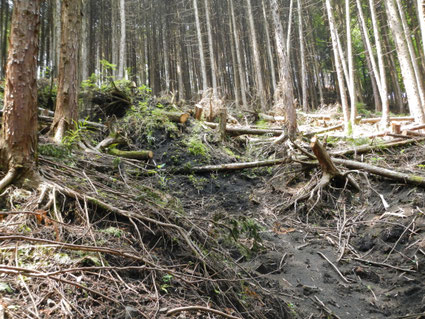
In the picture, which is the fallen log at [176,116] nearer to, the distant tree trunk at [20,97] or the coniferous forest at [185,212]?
the coniferous forest at [185,212]

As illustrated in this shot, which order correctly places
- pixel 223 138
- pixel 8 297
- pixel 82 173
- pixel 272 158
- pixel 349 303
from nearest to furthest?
pixel 8 297
pixel 349 303
pixel 82 173
pixel 272 158
pixel 223 138

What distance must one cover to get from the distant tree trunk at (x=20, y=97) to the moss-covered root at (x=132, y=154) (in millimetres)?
2985

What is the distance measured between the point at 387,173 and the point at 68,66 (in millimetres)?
6141

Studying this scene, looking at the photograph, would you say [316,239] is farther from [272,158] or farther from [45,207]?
[45,207]

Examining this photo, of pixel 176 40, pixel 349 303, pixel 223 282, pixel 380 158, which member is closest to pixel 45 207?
pixel 223 282

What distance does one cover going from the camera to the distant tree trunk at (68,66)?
524cm

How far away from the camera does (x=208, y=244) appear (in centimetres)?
281

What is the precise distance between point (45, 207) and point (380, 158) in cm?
600

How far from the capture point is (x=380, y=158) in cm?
586

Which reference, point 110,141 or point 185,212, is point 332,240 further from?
point 110,141

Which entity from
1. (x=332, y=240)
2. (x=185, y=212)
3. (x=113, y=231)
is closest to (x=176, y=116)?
(x=185, y=212)

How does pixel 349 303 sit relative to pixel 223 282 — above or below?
below

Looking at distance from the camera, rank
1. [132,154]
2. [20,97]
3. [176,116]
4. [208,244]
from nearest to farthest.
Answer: [20,97], [208,244], [132,154], [176,116]

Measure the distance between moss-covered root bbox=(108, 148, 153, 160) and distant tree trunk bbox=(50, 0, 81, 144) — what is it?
2.96ft
